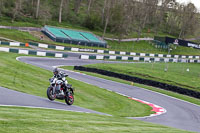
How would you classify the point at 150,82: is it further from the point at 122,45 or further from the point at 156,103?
the point at 122,45

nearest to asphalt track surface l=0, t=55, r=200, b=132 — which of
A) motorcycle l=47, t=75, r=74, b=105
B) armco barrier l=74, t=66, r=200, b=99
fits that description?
motorcycle l=47, t=75, r=74, b=105

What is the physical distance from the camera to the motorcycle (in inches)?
582

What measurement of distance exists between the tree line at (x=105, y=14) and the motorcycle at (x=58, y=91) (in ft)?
183

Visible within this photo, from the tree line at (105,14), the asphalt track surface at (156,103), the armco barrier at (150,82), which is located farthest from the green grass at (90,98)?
the tree line at (105,14)

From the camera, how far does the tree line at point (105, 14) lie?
74.9m

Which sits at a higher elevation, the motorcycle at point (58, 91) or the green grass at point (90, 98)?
the motorcycle at point (58, 91)

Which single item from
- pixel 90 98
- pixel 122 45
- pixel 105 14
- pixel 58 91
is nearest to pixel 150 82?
pixel 90 98

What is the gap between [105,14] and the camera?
9856cm

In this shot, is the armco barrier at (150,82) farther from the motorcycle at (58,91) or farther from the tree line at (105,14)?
the tree line at (105,14)

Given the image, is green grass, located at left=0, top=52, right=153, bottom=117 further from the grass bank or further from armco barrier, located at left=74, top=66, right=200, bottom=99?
the grass bank

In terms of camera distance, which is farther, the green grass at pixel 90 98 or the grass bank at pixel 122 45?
the grass bank at pixel 122 45

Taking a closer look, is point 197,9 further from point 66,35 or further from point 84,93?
point 84,93

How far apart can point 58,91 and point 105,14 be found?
8534cm

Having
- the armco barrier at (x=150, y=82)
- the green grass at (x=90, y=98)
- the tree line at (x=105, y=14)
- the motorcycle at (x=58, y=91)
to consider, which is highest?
the tree line at (x=105, y=14)
